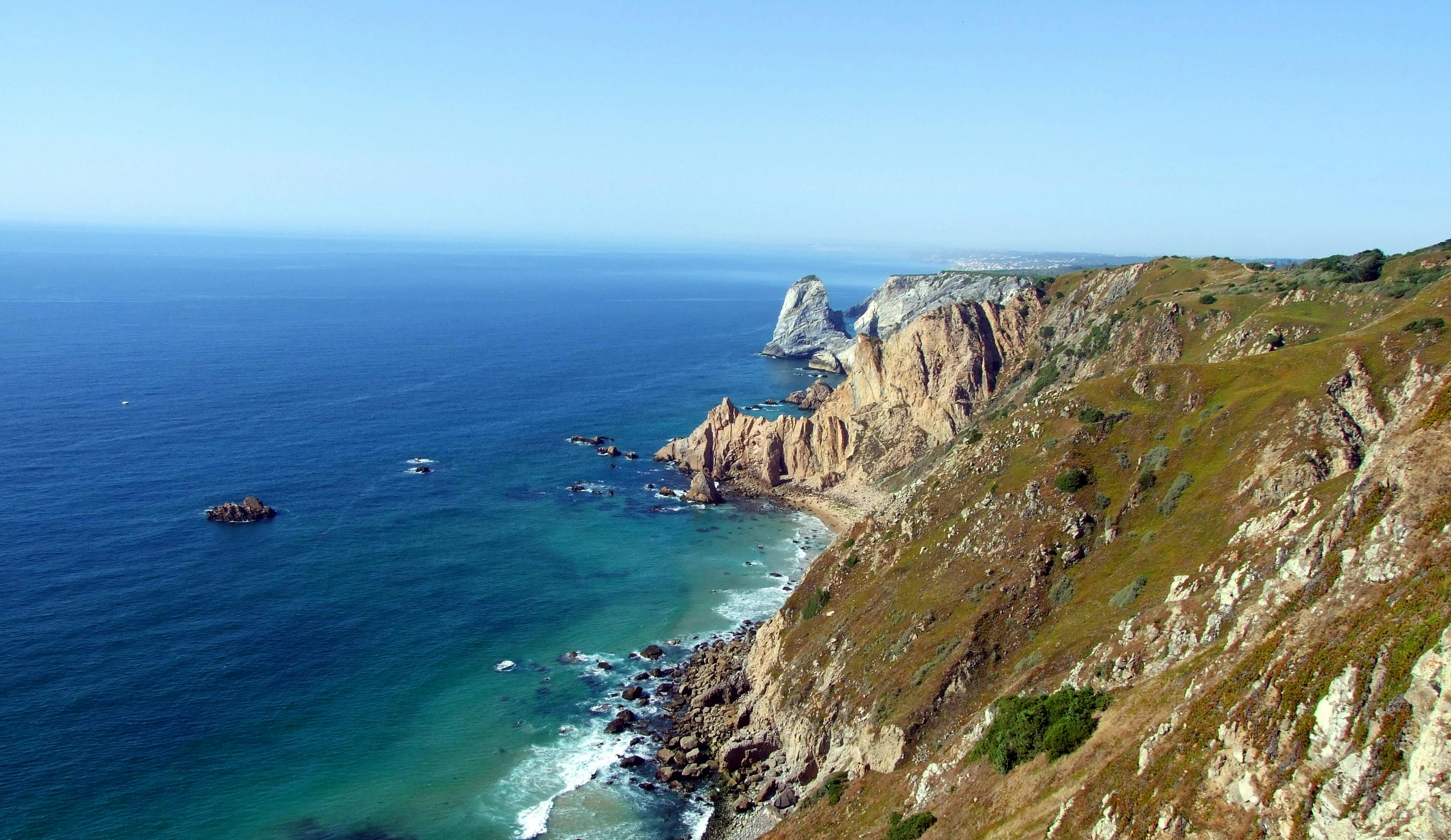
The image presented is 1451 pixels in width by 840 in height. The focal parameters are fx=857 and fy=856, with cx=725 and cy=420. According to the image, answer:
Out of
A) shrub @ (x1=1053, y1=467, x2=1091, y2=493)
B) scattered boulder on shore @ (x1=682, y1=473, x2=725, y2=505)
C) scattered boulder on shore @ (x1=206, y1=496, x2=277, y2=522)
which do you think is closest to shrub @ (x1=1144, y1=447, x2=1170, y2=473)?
shrub @ (x1=1053, y1=467, x2=1091, y2=493)

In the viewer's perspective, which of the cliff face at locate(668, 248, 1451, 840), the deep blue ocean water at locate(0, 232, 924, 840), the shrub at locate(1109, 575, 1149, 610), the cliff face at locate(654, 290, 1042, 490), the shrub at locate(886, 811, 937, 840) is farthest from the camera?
the cliff face at locate(654, 290, 1042, 490)

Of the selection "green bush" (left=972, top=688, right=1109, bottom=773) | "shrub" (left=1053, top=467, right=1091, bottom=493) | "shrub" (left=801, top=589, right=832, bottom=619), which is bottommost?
"shrub" (left=801, top=589, right=832, bottom=619)

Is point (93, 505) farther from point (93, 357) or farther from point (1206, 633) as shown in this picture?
point (1206, 633)

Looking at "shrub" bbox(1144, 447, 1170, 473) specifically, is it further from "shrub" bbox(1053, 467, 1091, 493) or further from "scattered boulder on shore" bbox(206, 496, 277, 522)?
"scattered boulder on shore" bbox(206, 496, 277, 522)

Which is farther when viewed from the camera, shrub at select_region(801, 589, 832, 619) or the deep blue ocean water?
shrub at select_region(801, 589, 832, 619)

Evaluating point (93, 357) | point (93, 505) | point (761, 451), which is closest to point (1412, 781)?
point (761, 451)

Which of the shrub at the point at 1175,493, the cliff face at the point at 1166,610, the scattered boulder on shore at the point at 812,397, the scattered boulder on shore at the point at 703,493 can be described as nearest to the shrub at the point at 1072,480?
the cliff face at the point at 1166,610

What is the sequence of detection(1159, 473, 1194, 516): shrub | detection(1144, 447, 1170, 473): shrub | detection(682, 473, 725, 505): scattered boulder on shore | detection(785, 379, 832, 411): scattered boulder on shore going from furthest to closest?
detection(785, 379, 832, 411): scattered boulder on shore
detection(682, 473, 725, 505): scattered boulder on shore
detection(1144, 447, 1170, 473): shrub
detection(1159, 473, 1194, 516): shrub
